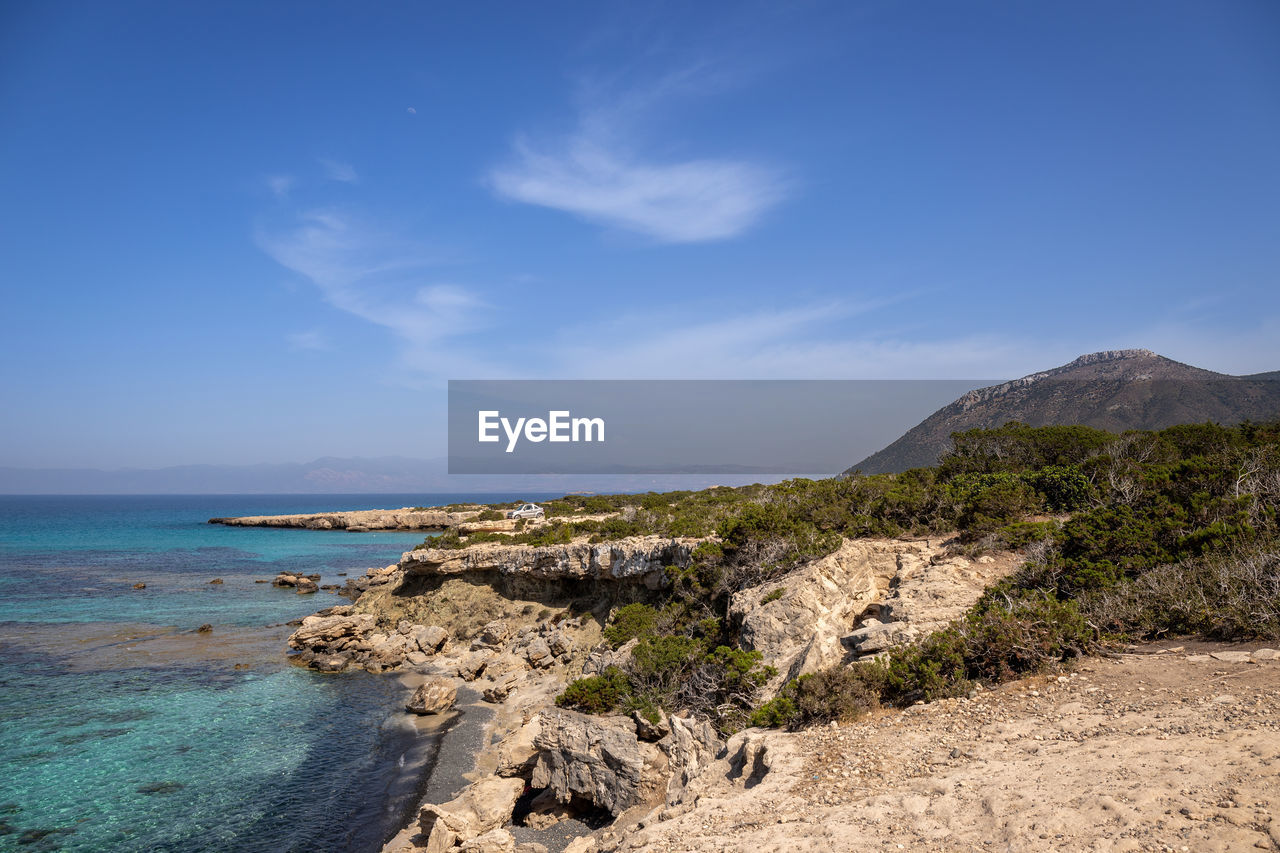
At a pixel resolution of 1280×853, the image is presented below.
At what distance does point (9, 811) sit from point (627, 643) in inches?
514

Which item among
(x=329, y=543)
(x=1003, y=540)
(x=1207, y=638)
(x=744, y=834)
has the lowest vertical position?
(x=329, y=543)

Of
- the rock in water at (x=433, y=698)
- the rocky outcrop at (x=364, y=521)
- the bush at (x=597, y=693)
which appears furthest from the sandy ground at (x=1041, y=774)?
the rocky outcrop at (x=364, y=521)

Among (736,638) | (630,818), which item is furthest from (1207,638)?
(630,818)

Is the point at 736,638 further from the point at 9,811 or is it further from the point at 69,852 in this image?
the point at 9,811

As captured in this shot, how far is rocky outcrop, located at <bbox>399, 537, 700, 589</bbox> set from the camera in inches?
781

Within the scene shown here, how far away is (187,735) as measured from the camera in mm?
15852

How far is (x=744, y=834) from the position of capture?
652cm

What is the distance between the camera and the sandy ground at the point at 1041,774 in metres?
5.05

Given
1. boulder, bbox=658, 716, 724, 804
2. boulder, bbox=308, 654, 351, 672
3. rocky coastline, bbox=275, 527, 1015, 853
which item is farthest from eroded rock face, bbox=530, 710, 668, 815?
boulder, bbox=308, 654, 351, 672

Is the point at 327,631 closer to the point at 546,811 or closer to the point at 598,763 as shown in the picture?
the point at 546,811

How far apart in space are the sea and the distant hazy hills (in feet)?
101

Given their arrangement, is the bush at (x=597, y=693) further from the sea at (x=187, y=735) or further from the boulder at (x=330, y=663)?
the boulder at (x=330, y=663)

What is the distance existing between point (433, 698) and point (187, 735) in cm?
615

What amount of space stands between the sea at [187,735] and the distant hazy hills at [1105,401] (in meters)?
30.8
